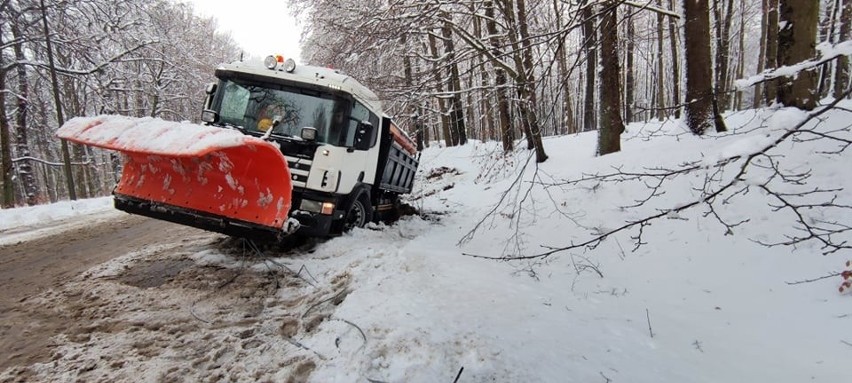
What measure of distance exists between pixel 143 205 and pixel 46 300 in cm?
127

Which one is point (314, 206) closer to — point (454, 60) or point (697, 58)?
point (454, 60)

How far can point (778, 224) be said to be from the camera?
17.2 ft

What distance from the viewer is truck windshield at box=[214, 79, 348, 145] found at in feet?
19.0

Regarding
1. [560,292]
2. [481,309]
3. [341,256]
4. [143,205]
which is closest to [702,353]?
[560,292]

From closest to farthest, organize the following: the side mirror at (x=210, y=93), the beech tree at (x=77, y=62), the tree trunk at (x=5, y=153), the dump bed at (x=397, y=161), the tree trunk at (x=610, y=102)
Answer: the side mirror at (x=210, y=93) < the dump bed at (x=397, y=161) < the tree trunk at (x=610, y=102) < the tree trunk at (x=5, y=153) < the beech tree at (x=77, y=62)

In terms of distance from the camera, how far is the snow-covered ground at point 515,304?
2.97 metres

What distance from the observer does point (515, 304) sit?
4102 mm

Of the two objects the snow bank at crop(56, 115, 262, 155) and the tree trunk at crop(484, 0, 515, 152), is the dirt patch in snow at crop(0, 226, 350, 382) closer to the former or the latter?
Answer: the snow bank at crop(56, 115, 262, 155)

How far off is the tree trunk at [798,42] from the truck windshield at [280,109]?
21.8ft

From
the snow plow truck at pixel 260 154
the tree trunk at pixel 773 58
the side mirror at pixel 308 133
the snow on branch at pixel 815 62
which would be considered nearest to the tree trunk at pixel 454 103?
the snow plow truck at pixel 260 154

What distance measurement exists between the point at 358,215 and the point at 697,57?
700cm

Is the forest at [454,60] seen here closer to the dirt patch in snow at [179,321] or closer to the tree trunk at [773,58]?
the tree trunk at [773,58]

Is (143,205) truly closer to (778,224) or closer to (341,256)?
(341,256)

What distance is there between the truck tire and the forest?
65.2 inches
